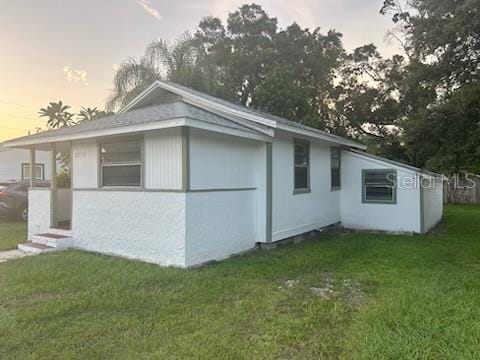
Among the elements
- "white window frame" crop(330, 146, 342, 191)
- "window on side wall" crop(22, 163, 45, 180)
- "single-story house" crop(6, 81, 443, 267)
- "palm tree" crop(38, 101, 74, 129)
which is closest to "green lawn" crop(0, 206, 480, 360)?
"single-story house" crop(6, 81, 443, 267)

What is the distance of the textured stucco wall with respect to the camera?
6086 mm

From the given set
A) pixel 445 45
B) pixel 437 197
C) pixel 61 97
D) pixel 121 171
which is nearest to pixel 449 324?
pixel 121 171

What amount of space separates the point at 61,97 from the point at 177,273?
1507 centimetres

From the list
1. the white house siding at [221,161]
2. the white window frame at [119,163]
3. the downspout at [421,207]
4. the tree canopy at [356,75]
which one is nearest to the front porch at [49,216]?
the white window frame at [119,163]

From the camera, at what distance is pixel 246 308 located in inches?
166

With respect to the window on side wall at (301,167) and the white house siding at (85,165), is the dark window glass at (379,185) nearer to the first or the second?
the window on side wall at (301,167)

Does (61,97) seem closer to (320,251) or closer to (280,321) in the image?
(320,251)

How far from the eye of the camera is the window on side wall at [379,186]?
1023 cm

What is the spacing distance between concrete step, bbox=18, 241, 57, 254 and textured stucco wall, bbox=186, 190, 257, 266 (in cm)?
356

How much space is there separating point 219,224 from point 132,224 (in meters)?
1.69

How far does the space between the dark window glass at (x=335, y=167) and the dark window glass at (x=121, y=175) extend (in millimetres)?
6307

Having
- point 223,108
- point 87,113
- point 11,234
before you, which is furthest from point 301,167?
point 87,113

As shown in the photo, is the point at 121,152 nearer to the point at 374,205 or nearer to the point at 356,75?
the point at 374,205

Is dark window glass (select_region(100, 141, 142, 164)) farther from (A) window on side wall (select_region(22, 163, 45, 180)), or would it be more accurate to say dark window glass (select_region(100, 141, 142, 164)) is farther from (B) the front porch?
(A) window on side wall (select_region(22, 163, 45, 180))
